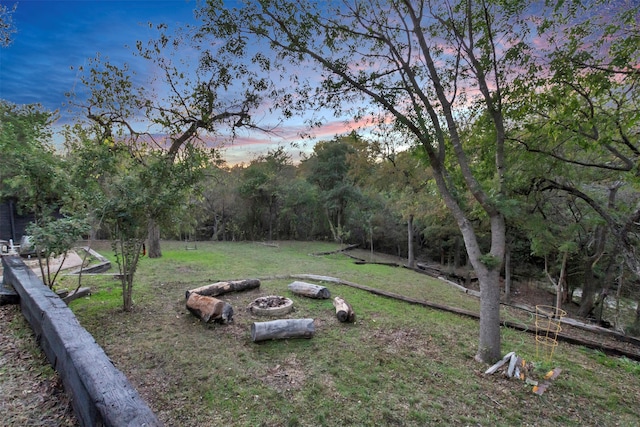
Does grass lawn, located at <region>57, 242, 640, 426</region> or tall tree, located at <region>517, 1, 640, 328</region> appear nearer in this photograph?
grass lawn, located at <region>57, 242, 640, 426</region>

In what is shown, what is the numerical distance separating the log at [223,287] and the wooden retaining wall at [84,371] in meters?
2.31

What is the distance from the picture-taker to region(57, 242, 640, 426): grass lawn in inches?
116

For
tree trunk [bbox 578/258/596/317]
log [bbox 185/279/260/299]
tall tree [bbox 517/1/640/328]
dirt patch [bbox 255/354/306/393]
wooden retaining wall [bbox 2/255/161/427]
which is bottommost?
tree trunk [bbox 578/258/596/317]

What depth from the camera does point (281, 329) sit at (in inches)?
174

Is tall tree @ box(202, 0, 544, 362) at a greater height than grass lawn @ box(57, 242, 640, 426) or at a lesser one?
greater

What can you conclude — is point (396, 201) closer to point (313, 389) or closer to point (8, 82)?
point (313, 389)

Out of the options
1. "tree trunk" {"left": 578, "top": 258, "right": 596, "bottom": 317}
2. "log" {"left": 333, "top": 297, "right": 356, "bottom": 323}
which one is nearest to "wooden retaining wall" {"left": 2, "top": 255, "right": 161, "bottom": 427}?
"log" {"left": 333, "top": 297, "right": 356, "bottom": 323}

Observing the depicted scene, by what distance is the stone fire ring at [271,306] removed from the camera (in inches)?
208

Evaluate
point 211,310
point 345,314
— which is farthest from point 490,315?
point 211,310

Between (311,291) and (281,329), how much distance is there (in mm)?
2088

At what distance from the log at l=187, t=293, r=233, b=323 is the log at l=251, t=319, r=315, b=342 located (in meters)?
0.70

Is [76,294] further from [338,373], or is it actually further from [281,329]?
[338,373]

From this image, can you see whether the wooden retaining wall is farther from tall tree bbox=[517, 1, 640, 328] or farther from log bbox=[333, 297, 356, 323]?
tall tree bbox=[517, 1, 640, 328]

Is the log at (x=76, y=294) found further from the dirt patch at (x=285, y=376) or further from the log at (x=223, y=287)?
the dirt patch at (x=285, y=376)
